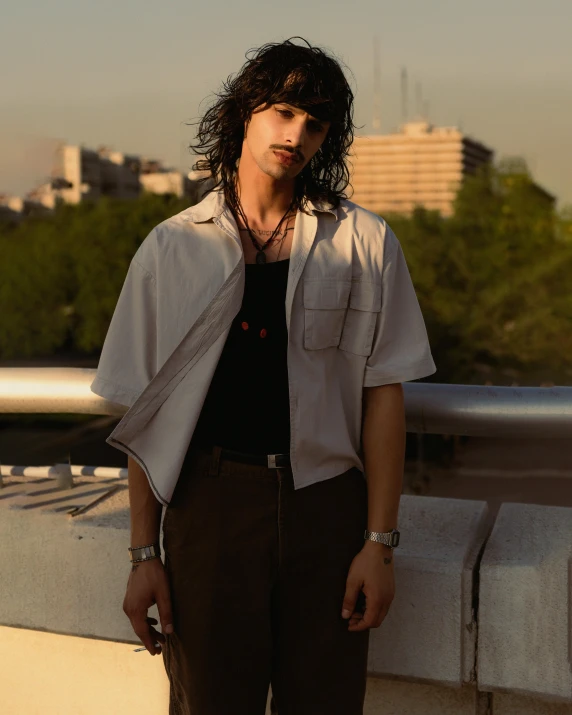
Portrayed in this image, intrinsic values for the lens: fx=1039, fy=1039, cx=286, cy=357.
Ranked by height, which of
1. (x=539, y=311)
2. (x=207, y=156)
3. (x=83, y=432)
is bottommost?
(x=83, y=432)

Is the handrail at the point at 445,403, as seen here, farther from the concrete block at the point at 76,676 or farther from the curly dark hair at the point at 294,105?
the concrete block at the point at 76,676

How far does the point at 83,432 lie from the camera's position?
53.1m

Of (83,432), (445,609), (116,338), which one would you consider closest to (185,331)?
(116,338)

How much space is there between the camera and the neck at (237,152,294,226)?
2078 mm

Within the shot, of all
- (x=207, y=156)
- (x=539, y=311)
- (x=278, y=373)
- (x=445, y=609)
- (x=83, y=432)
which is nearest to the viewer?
(x=278, y=373)

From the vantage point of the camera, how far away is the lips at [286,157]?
2.02m

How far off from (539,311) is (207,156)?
39080 mm

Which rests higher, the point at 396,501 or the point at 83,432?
the point at 396,501

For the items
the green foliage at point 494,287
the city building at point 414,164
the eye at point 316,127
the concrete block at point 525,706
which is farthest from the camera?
the city building at point 414,164

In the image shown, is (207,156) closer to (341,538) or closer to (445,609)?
(341,538)

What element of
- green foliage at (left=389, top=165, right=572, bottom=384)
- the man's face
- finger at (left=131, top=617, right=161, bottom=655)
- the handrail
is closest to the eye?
the man's face

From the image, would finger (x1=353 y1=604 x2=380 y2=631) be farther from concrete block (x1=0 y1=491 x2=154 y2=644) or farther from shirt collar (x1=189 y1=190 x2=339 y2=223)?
shirt collar (x1=189 y1=190 x2=339 y2=223)

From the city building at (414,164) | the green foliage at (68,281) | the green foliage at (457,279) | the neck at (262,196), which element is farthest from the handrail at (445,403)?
the city building at (414,164)

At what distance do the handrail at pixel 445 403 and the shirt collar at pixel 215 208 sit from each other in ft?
1.32
